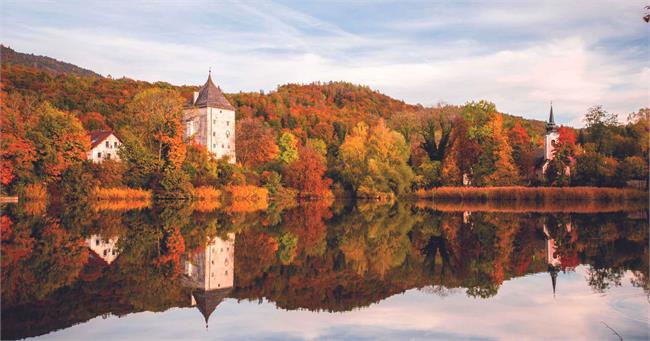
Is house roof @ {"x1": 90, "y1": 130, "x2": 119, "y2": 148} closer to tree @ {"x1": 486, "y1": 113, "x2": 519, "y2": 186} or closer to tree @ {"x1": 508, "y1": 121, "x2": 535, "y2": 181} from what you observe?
tree @ {"x1": 486, "y1": 113, "x2": 519, "y2": 186}

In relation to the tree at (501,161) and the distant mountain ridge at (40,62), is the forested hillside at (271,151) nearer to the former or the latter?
the tree at (501,161)

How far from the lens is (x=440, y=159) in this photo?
54.4 meters

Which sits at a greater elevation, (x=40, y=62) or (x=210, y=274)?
(x=40, y=62)

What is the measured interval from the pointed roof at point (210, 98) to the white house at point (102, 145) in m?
9.57

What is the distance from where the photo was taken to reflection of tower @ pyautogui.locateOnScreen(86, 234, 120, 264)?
12922 mm

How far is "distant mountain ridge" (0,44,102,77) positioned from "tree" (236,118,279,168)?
109 feet

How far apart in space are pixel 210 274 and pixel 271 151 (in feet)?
186

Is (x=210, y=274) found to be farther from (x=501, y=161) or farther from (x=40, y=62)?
(x=40, y=62)

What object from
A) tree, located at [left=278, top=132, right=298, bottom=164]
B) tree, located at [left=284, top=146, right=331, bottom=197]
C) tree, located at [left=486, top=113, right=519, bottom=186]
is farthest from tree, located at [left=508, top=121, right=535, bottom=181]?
tree, located at [left=278, top=132, right=298, bottom=164]

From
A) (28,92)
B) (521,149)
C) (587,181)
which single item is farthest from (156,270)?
(28,92)

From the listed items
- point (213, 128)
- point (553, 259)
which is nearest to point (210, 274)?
point (553, 259)

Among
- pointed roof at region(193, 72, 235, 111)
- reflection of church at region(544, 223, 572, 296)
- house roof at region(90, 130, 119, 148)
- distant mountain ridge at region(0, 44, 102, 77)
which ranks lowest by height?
reflection of church at region(544, 223, 572, 296)

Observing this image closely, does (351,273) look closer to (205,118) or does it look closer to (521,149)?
(521,149)

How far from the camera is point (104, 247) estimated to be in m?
14.5
